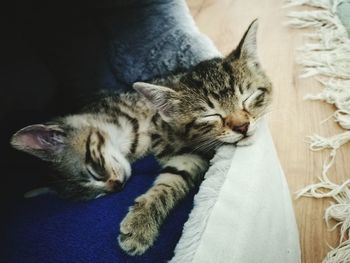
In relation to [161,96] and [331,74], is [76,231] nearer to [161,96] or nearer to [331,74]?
[161,96]

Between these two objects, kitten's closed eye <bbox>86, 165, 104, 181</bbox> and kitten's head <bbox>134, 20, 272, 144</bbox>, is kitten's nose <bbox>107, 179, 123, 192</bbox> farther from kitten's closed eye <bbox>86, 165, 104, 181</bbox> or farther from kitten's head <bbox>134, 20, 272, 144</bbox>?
kitten's head <bbox>134, 20, 272, 144</bbox>

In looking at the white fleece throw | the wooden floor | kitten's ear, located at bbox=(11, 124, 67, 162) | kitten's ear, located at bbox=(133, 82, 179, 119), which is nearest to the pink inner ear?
kitten's ear, located at bbox=(11, 124, 67, 162)

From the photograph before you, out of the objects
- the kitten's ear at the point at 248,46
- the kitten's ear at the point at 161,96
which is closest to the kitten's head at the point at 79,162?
the kitten's ear at the point at 161,96

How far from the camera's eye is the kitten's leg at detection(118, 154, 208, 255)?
3.41 feet

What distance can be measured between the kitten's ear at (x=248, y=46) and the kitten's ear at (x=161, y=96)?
0.79ft

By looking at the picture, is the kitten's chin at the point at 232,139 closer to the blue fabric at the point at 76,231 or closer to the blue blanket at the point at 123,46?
the blue fabric at the point at 76,231

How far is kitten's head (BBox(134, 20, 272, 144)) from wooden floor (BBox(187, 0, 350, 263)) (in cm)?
33

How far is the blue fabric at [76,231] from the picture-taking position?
3.43 ft

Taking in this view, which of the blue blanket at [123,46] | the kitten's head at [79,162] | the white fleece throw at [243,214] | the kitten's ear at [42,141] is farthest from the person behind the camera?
the blue blanket at [123,46]

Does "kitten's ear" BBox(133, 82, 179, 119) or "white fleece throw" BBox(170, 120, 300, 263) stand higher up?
"kitten's ear" BBox(133, 82, 179, 119)

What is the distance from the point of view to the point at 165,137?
1371 mm

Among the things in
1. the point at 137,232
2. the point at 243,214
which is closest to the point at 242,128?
the point at 243,214

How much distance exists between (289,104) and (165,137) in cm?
Result: 64

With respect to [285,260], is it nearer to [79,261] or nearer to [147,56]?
[79,261]
